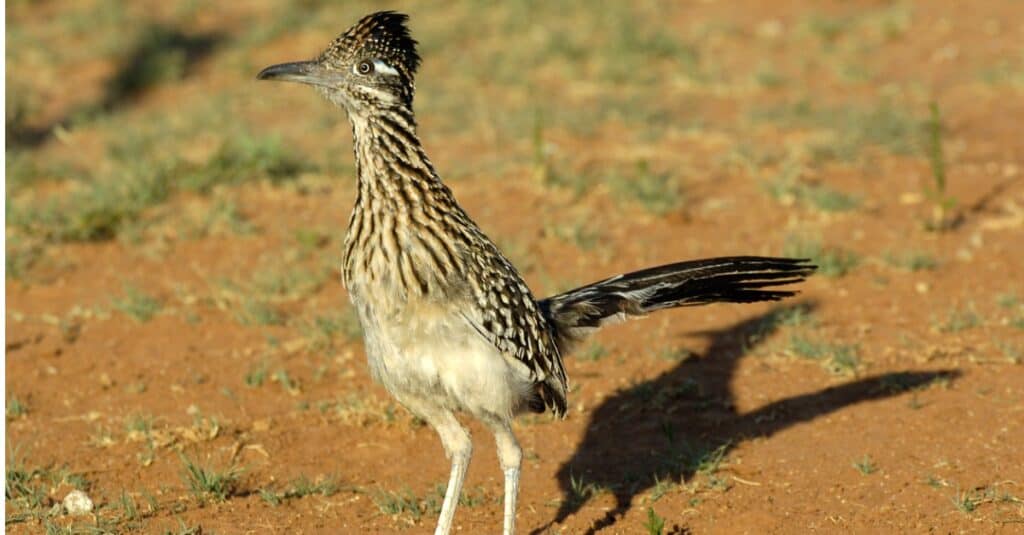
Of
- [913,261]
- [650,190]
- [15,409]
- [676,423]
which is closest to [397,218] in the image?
[676,423]

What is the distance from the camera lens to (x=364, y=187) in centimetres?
491

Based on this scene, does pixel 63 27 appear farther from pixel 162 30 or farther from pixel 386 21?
pixel 386 21

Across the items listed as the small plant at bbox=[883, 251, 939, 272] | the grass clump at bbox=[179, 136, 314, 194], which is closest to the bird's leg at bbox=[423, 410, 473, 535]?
the small plant at bbox=[883, 251, 939, 272]

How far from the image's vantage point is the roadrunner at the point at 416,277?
484 centimetres

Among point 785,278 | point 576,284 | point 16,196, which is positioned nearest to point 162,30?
point 16,196

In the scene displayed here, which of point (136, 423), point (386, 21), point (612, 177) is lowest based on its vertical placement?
point (136, 423)

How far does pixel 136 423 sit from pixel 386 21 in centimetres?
267

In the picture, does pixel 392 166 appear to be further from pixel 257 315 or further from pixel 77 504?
pixel 257 315

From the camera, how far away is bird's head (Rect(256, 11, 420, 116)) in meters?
4.94

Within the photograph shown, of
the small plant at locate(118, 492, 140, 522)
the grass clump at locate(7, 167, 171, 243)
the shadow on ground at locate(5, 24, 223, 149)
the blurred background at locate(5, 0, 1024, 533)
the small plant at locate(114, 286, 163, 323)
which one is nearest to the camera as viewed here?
the small plant at locate(118, 492, 140, 522)

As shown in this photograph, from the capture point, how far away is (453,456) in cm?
530

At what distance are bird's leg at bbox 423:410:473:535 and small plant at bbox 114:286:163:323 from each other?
3388mm

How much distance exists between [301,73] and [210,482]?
194 cm

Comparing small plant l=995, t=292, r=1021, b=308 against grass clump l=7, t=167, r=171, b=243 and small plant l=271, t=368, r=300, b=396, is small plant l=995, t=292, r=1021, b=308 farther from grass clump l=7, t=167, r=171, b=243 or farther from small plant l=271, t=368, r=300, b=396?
grass clump l=7, t=167, r=171, b=243
